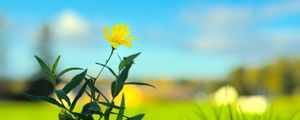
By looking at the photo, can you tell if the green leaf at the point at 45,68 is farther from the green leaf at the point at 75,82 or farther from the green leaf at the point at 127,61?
the green leaf at the point at 127,61

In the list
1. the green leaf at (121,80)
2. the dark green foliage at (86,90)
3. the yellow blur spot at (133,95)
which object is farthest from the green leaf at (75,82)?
the yellow blur spot at (133,95)

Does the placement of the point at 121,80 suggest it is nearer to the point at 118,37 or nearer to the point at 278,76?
the point at 118,37

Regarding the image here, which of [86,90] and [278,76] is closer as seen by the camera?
[86,90]

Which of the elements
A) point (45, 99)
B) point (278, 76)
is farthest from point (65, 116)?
point (278, 76)

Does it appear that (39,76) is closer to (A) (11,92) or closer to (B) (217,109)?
(A) (11,92)

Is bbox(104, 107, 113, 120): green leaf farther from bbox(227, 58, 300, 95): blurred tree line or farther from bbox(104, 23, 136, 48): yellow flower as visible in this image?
bbox(227, 58, 300, 95): blurred tree line

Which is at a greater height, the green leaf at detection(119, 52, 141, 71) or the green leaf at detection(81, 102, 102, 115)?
the green leaf at detection(119, 52, 141, 71)

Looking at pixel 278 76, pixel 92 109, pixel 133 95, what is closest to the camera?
pixel 92 109

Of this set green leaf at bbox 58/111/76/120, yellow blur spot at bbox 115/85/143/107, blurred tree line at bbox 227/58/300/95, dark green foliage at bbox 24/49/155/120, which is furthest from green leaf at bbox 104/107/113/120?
blurred tree line at bbox 227/58/300/95

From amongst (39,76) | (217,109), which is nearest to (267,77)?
(39,76)

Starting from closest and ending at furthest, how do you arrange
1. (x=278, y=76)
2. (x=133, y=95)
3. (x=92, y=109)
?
(x=92, y=109) → (x=133, y=95) → (x=278, y=76)

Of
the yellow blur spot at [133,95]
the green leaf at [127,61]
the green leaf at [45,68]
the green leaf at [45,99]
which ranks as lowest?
the green leaf at [45,99]
